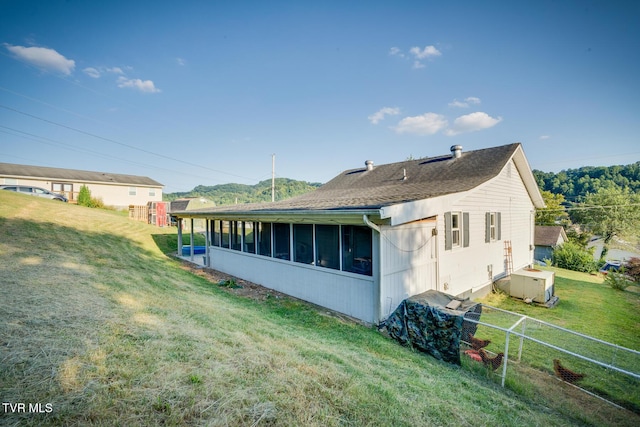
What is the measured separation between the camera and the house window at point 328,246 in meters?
7.06

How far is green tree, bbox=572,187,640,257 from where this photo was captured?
100 ft

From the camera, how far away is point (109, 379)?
260 centimetres

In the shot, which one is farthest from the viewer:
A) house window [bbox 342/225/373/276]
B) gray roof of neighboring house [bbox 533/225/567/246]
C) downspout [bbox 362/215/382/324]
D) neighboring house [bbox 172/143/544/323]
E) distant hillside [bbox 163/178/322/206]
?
distant hillside [bbox 163/178/322/206]

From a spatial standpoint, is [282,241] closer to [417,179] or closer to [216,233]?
[216,233]

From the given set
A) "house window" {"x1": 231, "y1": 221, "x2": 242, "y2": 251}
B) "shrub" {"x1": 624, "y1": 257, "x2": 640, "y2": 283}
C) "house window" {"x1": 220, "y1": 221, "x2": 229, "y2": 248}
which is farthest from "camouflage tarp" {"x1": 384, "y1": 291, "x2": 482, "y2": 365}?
"shrub" {"x1": 624, "y1": 257, "x2": 640, "y2": 283}

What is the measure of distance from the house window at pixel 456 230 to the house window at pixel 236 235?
7524 mm

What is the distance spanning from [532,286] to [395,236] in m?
7.01

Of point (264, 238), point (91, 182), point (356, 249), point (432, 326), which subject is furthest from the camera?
point (91, 182)

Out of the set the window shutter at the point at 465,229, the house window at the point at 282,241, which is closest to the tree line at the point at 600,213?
the window shutter at the point at 465,229

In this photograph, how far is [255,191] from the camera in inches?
2635

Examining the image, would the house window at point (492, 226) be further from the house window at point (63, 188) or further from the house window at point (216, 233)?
the house window at point (63, 188)

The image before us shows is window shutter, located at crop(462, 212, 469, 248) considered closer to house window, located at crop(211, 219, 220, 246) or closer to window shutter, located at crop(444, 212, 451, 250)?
window shutter, located at crop(444, 212, 451, 250)

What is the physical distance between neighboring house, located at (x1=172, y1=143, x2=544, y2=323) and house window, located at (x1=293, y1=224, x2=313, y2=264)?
0.03 m

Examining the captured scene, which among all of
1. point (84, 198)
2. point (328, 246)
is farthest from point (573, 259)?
point (84, 198)
